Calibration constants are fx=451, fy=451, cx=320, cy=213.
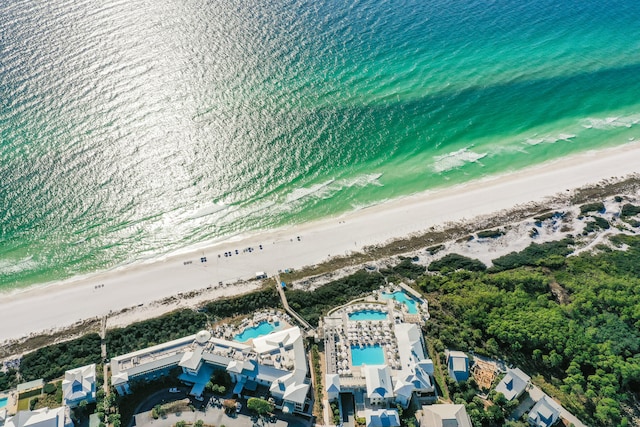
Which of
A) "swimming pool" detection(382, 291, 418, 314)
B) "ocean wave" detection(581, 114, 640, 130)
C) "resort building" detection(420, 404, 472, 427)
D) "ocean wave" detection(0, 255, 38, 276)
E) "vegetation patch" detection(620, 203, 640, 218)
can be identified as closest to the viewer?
"resort building" detection(420, 404, 472, 427)

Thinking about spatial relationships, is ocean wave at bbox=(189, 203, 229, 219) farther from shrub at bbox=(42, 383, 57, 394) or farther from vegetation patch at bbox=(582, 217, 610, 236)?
vegetation patch at bbox=(582, 217, 610, 236)

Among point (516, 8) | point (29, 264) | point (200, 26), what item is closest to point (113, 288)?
point (29, 264)

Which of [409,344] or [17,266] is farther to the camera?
[17,266]

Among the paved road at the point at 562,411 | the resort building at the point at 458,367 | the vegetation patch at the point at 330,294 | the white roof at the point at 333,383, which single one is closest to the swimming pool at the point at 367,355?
the white roof at the point at 333,383

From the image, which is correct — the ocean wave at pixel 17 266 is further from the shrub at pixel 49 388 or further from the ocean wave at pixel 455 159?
the ocean wave at pixel 455 159

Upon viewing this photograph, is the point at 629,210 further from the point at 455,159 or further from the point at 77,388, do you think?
the point at 77,388

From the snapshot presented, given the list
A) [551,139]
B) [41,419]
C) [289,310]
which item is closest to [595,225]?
[551,139]

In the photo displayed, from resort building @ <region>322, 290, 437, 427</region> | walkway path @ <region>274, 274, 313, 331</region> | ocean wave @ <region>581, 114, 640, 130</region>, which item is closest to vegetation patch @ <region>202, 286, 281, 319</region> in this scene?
walkway path @ <region>274, 274, 313, 331</region>
